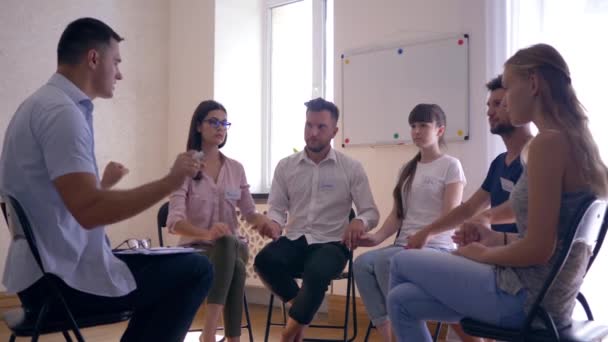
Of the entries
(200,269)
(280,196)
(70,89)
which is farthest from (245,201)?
(70,89)

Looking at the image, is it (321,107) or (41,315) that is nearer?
(41,315)

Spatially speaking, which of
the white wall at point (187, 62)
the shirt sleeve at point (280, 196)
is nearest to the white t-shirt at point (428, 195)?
the shirt sleeve at point (280, 196)

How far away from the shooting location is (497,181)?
2.35m

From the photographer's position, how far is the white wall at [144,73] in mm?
4293

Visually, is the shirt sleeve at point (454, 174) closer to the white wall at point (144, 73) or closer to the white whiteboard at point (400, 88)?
the white whiteboard at point (400, 88)

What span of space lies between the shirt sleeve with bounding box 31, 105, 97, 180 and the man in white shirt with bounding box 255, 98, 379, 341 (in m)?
1.27

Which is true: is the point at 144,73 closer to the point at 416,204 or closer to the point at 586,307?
the point at 416,204

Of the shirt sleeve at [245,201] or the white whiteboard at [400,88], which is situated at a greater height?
the white whiteboard at [400,88]

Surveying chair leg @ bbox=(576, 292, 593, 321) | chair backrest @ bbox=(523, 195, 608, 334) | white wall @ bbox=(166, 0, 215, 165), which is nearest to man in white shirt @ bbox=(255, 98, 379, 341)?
chair leg @ bbox=(576, 292, 593, 321)

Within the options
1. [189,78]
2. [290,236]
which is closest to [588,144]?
[290,236]

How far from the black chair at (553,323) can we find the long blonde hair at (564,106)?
7cm

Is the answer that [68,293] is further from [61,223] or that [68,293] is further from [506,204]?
[506,204]

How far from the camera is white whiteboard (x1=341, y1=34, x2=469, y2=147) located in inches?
134

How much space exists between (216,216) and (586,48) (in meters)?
2.10
